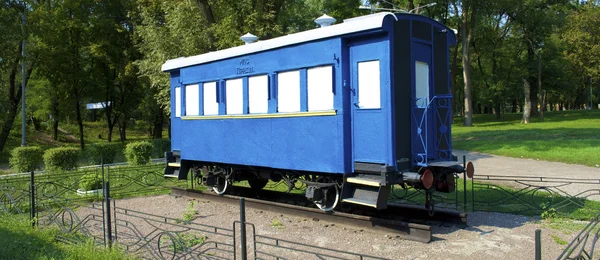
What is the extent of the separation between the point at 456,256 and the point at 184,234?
4296 mm

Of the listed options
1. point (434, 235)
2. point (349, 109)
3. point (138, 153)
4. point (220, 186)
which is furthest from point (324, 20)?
point (138, 153)

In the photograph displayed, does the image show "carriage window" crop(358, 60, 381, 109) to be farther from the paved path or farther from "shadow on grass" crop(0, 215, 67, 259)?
the paved path

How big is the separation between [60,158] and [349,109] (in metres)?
14.9

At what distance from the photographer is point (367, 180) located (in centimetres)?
782

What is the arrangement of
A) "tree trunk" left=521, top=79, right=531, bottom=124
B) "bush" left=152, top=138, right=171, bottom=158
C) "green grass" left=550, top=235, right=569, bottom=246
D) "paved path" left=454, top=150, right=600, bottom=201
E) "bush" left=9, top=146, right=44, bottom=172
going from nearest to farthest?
"green grass" left=550, top=235, right=569, bottom=246 < "paved path" left=454, top=150, right=600, bottom=201 < "bush" left=9, top=146, right=44, bottom=172 < "bush" left=152, top=138, right=171, bottom=158 < "tree trunk" left=521, top=79, right=531, bottom=124

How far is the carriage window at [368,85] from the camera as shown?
7.83 m

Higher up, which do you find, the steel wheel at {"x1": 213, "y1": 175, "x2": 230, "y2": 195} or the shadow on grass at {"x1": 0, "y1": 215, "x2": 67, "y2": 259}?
the steel wheel at {"x1": 213, "y1": 175, "x2": 230, "y2": 195}

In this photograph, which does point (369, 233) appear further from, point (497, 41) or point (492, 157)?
point (497, 41)

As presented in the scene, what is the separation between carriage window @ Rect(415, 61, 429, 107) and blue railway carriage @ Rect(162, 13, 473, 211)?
0.7 inches

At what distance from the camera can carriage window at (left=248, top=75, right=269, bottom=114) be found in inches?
380

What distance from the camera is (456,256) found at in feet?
22.1

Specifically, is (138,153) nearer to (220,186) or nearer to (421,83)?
(220,186)

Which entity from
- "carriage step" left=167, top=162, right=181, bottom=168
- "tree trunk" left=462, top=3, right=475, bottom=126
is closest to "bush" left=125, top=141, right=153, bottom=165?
"carriage step" left=167, top=162, right=181, bottom=168

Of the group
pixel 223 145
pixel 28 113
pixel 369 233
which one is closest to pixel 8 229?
pixel 223 145
